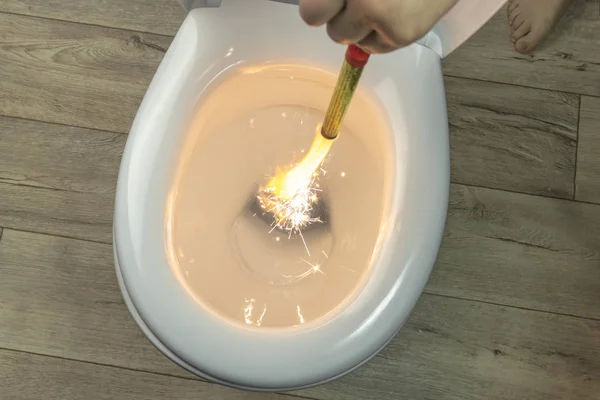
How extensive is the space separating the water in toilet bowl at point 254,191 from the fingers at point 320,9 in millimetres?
317

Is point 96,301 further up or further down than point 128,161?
further down

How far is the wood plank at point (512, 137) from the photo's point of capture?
1.20m

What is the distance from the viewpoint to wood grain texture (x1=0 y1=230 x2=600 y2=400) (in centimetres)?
111

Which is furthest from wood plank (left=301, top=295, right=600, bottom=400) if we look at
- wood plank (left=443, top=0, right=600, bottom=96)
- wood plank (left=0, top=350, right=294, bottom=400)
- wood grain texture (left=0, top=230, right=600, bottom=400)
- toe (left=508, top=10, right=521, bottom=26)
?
toe (left=508, top=10, right=521, bottom=26)

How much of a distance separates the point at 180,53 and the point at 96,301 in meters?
0.56

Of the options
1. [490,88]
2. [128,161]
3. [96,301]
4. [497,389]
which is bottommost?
[497,389]

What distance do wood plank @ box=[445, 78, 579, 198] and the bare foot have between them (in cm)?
9

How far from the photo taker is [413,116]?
2.50 feet

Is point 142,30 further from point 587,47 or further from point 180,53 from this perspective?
point 587,47

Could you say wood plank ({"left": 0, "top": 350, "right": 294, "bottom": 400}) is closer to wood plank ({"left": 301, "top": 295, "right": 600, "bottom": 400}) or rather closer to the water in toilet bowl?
wood plank ({"left": 301, "top": 295, "right": 600, "bottom": 400})

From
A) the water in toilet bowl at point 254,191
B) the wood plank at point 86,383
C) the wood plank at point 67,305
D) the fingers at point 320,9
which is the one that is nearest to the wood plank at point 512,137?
the water in toilet bowl at point 254,191

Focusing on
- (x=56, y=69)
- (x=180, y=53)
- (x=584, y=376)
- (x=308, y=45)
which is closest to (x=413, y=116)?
(x=308, y=45)

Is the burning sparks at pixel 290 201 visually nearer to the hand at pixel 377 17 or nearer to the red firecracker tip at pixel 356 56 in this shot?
the red firecracker tip at pixel 356 56

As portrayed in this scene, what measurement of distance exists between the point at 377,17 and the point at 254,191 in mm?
493
